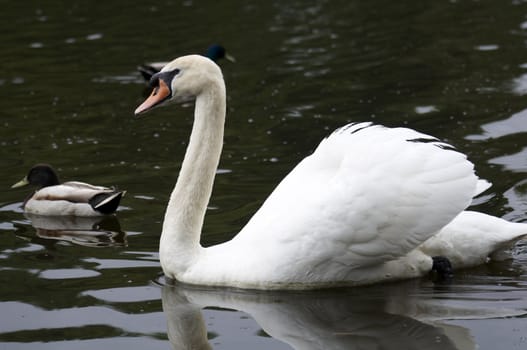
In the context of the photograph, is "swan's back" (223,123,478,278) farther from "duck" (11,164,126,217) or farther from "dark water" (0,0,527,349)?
"duck" (11,164,126,217)

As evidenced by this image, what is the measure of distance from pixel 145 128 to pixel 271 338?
686 centimetres

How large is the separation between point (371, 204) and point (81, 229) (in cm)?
351

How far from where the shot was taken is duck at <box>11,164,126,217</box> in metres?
9.70

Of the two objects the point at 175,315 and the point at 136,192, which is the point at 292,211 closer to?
the point at 175,315

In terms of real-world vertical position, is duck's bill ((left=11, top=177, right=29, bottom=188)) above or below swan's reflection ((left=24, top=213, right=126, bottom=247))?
above

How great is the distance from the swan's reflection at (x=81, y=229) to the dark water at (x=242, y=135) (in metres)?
0.04

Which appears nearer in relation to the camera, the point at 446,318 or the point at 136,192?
the point at 446,318

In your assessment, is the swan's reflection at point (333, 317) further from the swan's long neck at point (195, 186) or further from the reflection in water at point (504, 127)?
the reflection in water at point (504, 127)

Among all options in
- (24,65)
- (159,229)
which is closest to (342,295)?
(159,229)

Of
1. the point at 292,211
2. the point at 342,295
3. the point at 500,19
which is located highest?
the point at 292,211

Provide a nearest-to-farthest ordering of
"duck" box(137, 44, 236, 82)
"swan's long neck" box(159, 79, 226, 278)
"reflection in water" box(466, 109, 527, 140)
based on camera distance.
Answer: "swan's long neck" box(159, 79, 226, 278) → "reflection in water" box(466, 109, 527, 140) → "duck" box(137, 44, 236, 82)

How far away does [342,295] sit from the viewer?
7.11m

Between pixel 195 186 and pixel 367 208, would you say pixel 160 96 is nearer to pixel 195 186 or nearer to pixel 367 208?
pixel 195 186

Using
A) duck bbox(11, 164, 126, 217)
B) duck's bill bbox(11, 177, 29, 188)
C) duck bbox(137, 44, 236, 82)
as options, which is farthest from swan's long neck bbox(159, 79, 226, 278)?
Result: duck bbox(137, 44, 236, 82)
